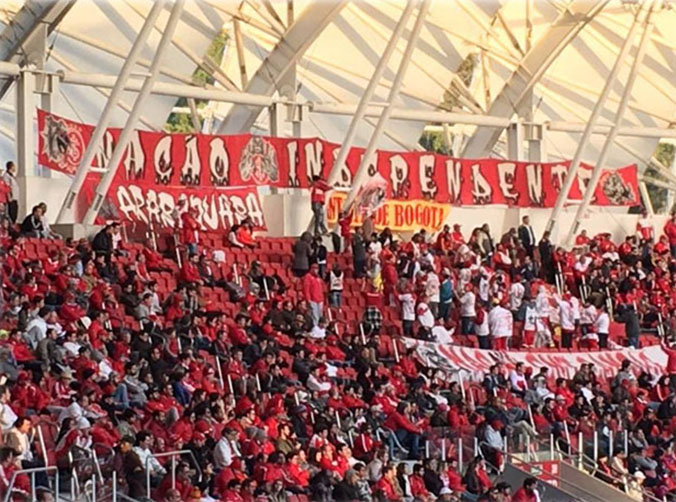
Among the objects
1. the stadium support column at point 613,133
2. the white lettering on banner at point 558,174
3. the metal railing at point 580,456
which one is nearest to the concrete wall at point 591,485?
the metal railing at point 580,456

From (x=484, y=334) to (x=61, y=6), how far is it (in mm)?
8558

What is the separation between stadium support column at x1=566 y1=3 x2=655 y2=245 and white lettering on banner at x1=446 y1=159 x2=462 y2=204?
2484mm

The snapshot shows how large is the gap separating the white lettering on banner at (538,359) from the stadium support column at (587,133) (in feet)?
16.4

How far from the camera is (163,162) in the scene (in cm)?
3084

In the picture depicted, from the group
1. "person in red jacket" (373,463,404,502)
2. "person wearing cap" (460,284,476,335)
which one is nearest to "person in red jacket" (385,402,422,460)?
"person in red jacket" (373,463,404,502)

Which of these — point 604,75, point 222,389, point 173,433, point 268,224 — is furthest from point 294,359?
point 604,75

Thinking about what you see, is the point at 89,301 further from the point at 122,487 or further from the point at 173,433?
the point at 122,487

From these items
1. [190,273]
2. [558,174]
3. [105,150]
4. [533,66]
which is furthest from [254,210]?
[533,66]

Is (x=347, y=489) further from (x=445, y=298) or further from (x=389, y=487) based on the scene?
(x=445, y=298)

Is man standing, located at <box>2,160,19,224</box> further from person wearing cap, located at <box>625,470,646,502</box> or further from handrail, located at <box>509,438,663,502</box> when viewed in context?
person wearing cap, located at <box>625,470,646,502</box>

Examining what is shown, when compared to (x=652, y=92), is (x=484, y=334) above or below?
below

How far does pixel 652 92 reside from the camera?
4316 cm

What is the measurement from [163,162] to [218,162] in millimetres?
1154

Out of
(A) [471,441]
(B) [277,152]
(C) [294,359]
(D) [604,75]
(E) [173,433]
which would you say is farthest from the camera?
(D) [604,75]
